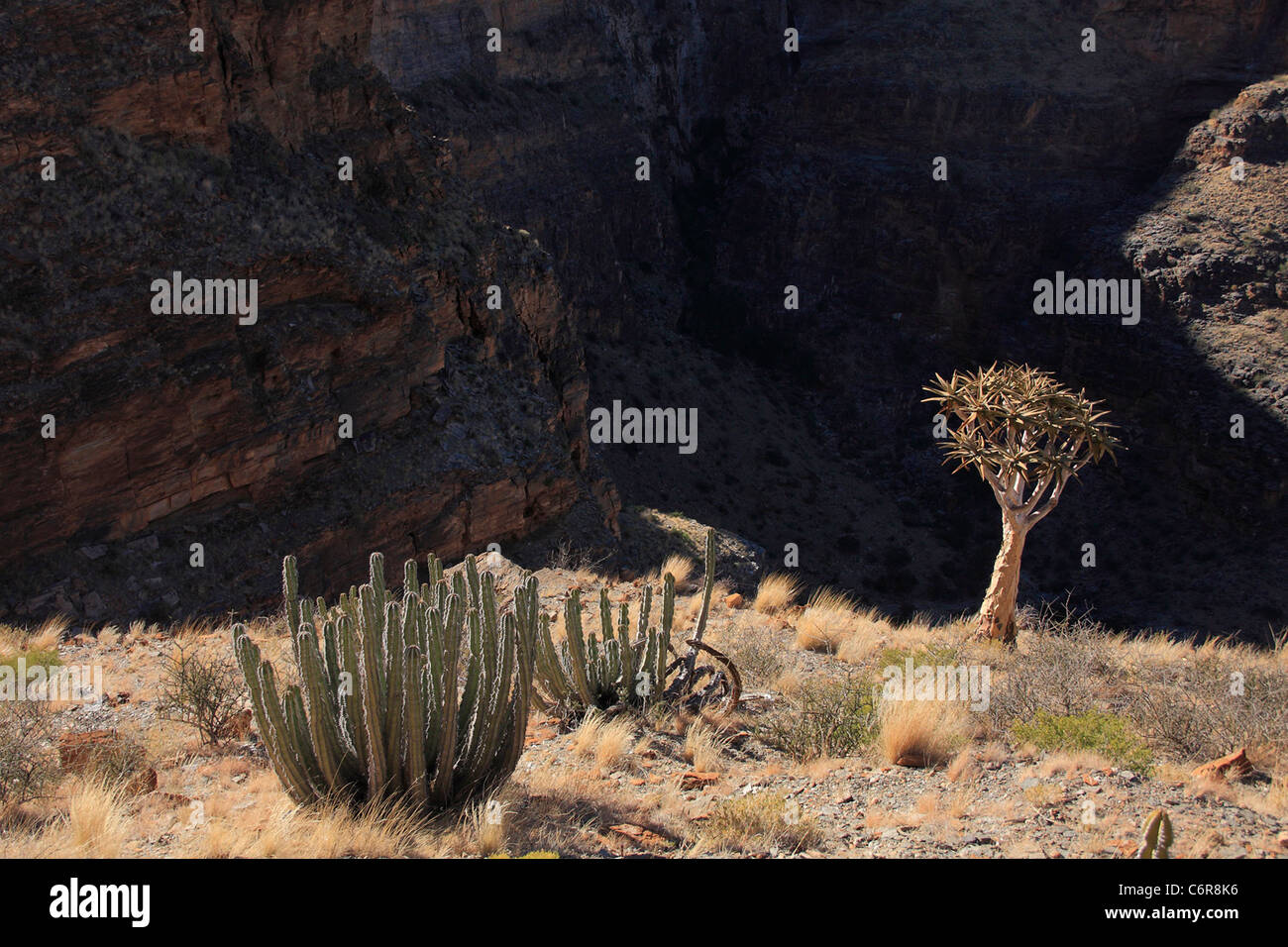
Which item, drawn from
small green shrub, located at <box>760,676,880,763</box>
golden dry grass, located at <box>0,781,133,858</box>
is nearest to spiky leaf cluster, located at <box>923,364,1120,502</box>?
small green shrub, located at <box>760,676,880,763</box>

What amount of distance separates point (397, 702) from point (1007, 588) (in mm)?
9606

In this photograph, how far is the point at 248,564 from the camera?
1745 centimetres

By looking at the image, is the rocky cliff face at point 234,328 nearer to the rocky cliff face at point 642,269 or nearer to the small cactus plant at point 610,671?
the rocky cliff face at point 642,269

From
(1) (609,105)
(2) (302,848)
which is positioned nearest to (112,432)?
(2) (302,848)

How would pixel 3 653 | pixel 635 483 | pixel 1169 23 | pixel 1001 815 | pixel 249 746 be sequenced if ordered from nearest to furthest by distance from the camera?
pixel 1001 815, pixel 249 746, pixel 3 653, pixel 635 483, pixel 1169 23

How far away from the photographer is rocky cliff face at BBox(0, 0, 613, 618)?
15.9 metres

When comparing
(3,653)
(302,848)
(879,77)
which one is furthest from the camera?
(879,77)

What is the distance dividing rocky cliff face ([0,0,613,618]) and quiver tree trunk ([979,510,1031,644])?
10.3 metres

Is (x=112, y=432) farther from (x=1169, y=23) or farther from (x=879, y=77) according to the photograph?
(x=1169, y=23)

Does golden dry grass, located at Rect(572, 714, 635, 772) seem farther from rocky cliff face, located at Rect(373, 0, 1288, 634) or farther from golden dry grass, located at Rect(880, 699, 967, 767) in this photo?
rocky cliff face, located at Rect(373, 0, 1288, 634)

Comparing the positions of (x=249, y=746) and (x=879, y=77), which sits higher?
(x=879, y=77)

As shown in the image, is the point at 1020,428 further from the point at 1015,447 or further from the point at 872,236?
the point at 872,236

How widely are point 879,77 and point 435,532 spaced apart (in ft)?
117

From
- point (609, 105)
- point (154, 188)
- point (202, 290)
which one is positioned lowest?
point (202, 290)
